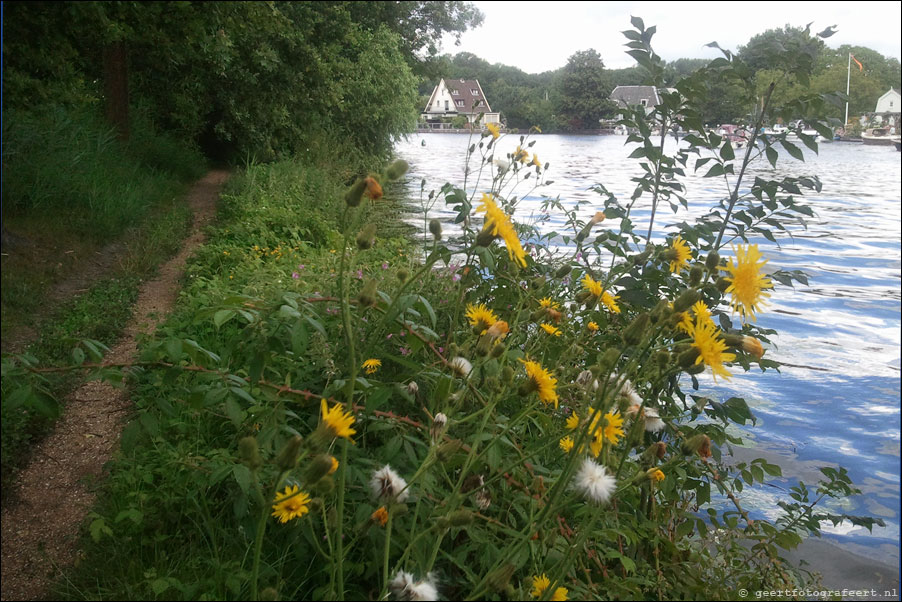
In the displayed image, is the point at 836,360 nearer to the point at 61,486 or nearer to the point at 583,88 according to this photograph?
the point at 583,88

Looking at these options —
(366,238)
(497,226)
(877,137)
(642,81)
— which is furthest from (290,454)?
(877,137)

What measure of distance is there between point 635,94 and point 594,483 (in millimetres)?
1929

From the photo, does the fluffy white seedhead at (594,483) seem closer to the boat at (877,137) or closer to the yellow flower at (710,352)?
the yellow flower at (710,352)

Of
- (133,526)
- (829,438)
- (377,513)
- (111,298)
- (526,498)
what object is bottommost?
(829,438)

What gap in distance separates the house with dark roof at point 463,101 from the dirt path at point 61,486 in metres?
1.38

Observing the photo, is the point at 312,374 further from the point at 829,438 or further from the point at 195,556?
the point at 829,438

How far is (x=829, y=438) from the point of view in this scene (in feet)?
7.88

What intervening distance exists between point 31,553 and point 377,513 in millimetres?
644

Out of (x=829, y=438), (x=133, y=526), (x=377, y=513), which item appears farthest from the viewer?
(x=829, y=438)

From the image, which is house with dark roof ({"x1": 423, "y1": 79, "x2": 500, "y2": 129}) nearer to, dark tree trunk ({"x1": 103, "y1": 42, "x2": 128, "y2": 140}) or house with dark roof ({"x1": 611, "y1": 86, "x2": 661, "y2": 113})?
house with dark roof ({"x1": 611, "y1": 86, "x2": 661, "y2": 113})

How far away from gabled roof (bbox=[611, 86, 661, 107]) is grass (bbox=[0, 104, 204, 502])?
1.58m

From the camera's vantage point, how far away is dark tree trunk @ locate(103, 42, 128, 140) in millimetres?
1500

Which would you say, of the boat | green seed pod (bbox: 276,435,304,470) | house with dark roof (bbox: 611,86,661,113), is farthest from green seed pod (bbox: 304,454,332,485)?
Answer: the boat

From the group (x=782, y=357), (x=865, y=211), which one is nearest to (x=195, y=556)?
(x=782, y=357)
